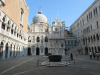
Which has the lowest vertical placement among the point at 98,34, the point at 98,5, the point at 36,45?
the point at 36,45

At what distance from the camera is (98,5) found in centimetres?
3669

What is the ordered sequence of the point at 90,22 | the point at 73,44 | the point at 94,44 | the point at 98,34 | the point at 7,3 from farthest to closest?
the point at 73,44 < the point at 90,22 < the point at 94,44 < the point at 98,34 < the point at 7,3

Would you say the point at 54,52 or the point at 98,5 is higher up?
the point at 98,5

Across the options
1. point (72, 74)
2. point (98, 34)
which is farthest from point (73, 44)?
point (72, 74)

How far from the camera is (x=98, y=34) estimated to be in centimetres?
3584

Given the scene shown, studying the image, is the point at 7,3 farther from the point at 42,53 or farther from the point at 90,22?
the point at 90,22

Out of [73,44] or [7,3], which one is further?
[73,44]

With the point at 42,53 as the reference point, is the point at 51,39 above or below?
above

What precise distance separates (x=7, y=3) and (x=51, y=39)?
2408 centimetres

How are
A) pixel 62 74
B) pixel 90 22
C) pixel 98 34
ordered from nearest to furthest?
1. pixel 62 74
2. pixel 98 34
3. pixel 90 22

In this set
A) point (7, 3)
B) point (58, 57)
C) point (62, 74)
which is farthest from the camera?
point (7, 3)

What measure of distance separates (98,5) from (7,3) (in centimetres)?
3231

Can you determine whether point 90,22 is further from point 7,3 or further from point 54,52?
point 7,3

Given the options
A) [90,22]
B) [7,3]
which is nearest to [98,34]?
[90,22]
